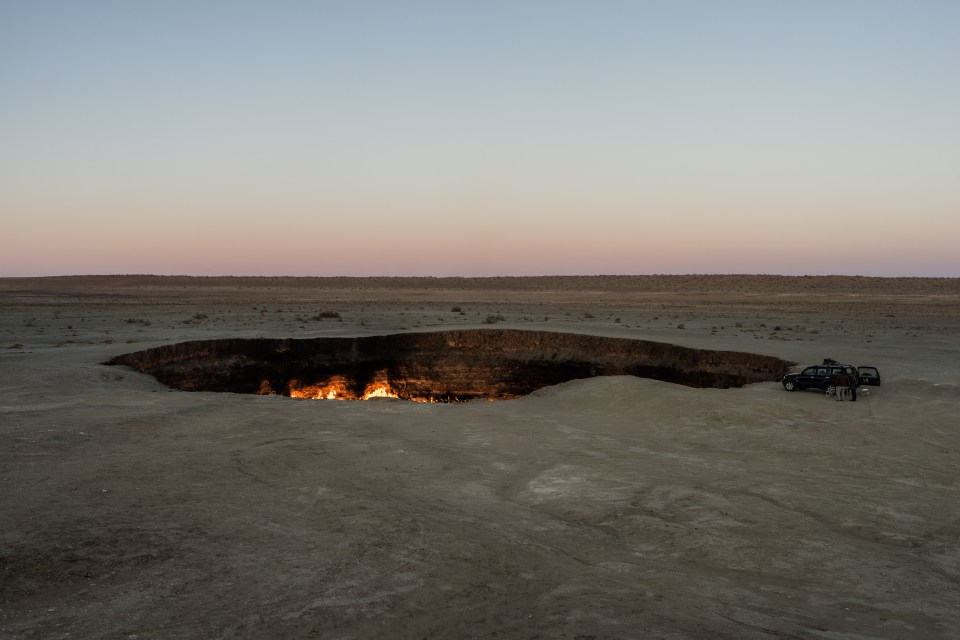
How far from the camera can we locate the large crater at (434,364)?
22.4 m

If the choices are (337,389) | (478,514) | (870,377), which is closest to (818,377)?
(870,377)

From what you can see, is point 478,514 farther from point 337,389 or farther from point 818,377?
point 337,389

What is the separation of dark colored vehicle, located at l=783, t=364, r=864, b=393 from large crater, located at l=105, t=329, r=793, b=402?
3786 mm

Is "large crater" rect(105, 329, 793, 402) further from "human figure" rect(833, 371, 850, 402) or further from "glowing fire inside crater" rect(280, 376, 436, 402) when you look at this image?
"human figure" rect(833, 371, 850, 402)

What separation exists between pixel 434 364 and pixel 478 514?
60.6ft

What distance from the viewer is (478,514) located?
8562 mm

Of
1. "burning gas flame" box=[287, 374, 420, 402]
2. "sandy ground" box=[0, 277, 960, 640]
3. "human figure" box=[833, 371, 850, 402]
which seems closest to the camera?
"sandy ground" box=[0, 277, 960, 640]

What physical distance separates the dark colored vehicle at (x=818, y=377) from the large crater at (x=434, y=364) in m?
3.79

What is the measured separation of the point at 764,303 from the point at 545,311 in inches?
867

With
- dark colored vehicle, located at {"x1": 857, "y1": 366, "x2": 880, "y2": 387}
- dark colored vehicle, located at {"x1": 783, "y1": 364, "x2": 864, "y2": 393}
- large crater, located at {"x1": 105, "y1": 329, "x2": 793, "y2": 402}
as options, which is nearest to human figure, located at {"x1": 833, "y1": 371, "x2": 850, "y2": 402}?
dark colored vehicle, located at {"x1": 783, "y1": 364, "x2": 864, "y2": 393}

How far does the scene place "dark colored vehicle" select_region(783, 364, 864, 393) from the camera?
651 inches

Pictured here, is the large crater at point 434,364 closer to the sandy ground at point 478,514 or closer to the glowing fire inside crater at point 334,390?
the glowing fire inside crater at point 334,390

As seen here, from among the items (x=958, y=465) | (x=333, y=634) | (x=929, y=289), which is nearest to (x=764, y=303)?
(x=929, y=289)

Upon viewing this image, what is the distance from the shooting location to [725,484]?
33.0ft
